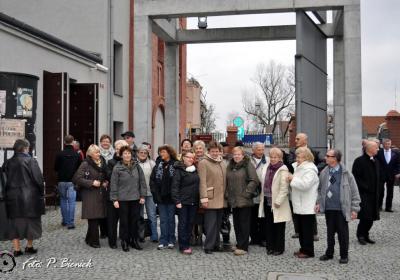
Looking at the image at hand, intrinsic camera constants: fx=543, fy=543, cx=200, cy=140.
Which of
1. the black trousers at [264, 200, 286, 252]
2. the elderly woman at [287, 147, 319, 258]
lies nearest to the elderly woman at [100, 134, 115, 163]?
the black trousers at [264, 200, 286, 252]

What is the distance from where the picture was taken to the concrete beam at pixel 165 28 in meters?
19.8

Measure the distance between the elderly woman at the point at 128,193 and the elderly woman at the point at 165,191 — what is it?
0.26m

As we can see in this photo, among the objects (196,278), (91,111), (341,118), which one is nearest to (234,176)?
(196,278)

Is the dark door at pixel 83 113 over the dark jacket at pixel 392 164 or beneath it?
over

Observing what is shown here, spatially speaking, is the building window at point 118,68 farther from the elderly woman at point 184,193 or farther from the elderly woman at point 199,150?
the elderly woman at point 184,193

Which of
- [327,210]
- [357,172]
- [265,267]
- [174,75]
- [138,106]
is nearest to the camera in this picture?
[265,267]

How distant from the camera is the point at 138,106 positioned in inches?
725

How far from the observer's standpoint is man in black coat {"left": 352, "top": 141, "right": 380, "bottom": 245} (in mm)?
9922

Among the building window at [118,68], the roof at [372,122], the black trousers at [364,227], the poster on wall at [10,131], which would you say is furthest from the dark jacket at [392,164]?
the roof at [372,122]

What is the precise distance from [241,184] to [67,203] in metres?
4.21

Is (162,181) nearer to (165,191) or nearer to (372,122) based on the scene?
(165,191)

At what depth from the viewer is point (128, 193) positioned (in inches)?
364

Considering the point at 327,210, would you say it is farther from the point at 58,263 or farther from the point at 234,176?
the point at 58,263

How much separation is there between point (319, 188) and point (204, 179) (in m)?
1.88
